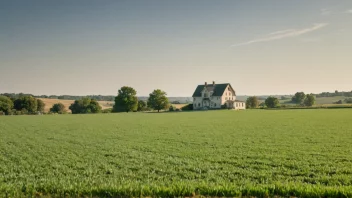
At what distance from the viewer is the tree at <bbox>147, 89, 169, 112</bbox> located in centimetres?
11207

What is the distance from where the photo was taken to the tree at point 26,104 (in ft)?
389

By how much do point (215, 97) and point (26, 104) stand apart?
7893 cm

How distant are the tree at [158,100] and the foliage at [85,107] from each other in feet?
86.2

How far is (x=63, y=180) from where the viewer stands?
1039 cm

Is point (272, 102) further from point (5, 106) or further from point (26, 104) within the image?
point (5, 106)

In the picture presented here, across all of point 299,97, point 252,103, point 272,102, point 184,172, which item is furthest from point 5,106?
point 299,97

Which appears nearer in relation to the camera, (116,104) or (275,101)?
(116,104)

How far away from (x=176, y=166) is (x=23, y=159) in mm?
8885

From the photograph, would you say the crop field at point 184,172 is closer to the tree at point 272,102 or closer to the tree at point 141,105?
the tree at point 141,105

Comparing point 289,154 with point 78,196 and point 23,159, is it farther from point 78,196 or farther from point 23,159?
point 23,159

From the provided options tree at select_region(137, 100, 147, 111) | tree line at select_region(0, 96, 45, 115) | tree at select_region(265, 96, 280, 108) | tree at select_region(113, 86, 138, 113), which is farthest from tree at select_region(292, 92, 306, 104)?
tree line at select_region(0, 96, 45, 115)

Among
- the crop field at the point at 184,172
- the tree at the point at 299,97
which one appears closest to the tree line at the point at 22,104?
the crop field at the point at 184,172

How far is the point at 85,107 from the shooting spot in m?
125

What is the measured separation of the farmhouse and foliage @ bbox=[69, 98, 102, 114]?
43840 mm
